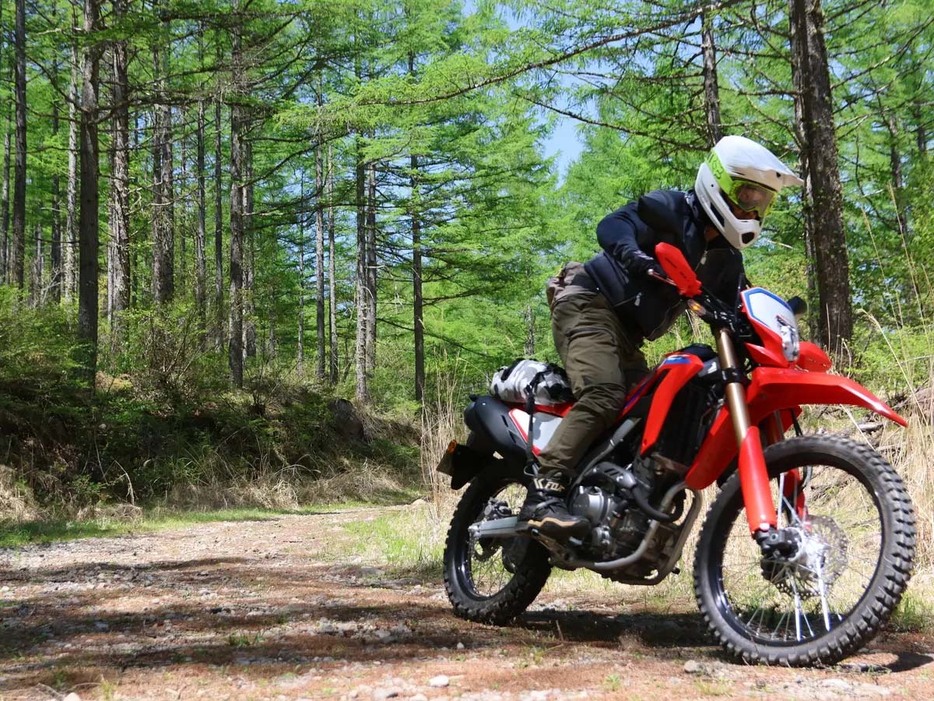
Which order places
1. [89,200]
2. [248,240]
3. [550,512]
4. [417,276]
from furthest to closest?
[248,240] → [417,276] → [89,200] → [550,512]

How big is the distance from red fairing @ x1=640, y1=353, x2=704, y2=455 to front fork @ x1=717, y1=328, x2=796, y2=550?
13 cm

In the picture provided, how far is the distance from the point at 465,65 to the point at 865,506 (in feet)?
20.9

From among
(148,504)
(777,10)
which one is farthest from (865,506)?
(148,504)

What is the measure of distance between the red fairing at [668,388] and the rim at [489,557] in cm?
96

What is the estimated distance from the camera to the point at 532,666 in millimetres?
2844

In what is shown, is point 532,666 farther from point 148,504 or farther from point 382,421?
point 382,421

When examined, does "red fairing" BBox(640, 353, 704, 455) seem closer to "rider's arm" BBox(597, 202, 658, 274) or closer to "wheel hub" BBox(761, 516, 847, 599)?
"rider's arm" BBox(597, 202, 658, 274)

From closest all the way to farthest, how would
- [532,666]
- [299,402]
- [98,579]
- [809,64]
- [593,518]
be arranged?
[532,666]
[593,518]
[98,579]
[809,64]
[299,402]

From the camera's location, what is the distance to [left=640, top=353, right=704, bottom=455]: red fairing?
10.4 ft

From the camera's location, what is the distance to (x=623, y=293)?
3576 millimetres

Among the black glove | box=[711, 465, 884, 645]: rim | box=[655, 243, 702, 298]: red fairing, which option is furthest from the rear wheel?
box=[655, 243, 702, 298]: red fairing

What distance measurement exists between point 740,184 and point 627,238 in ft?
1.57

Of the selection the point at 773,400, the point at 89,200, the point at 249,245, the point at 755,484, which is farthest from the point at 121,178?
the point at 755,484

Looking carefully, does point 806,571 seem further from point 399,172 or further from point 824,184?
point 399,172
